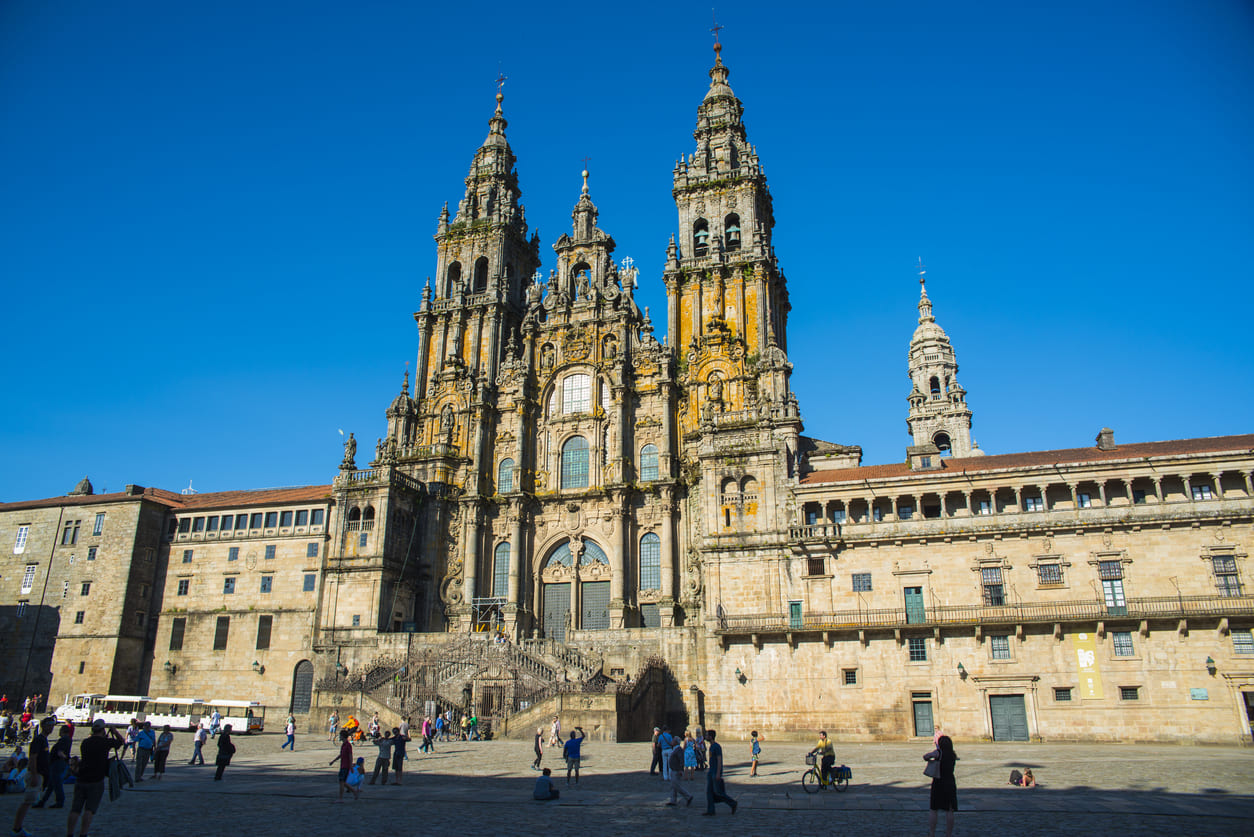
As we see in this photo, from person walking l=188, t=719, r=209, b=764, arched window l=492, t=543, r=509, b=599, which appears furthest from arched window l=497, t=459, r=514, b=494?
person walking l=188, t=719, r=209, b=764

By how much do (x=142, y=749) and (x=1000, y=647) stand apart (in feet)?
109

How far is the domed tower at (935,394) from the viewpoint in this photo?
79.9 meters

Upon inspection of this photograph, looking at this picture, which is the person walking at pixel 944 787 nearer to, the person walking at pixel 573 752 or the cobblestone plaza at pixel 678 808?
the cobblestone plaza at pixel 678 808

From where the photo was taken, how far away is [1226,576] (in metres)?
37.4

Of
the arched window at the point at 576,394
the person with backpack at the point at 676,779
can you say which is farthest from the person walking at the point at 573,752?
the arched window at the point at 576,394

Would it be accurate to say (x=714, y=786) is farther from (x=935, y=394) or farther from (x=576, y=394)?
(x=935, y=394)

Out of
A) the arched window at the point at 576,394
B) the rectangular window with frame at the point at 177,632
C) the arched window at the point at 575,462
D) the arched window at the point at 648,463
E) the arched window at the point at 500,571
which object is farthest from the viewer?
the arched window at the point at 576,394

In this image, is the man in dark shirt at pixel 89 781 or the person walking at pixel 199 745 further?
the person walking at pixel 199 745

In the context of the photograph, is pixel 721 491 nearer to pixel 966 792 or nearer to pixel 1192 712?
pixel 1192 712

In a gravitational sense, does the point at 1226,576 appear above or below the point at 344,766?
above

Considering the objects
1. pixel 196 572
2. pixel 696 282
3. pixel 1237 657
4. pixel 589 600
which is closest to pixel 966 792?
pixel 1237 657

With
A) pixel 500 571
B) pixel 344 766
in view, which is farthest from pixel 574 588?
pixel 344 766

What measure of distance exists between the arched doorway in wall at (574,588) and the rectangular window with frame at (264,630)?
54.2 feet

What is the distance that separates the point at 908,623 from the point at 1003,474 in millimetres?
8237
